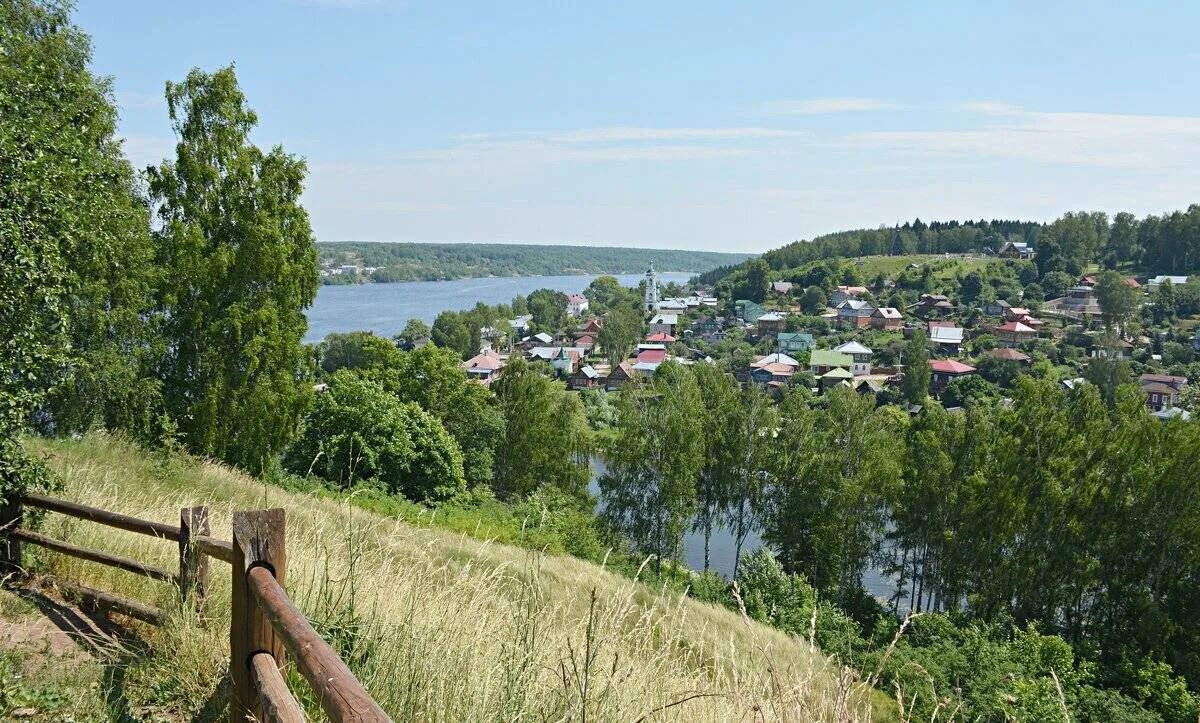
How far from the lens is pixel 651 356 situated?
92875mm

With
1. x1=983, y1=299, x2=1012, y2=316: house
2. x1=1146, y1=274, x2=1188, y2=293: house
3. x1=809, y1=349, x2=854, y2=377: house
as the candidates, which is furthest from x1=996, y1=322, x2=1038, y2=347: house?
x1=1146, y1=274, x2=1188, y2=293: house

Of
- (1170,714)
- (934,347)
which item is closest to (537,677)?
(1170,714)

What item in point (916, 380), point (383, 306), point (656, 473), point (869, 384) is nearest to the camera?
point (656, 473)

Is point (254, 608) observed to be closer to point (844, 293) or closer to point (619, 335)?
point (619, 335)

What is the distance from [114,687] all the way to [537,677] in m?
2.00

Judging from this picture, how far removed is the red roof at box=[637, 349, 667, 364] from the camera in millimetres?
91062

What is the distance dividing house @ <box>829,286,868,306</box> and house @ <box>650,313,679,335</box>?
21755 millimetres

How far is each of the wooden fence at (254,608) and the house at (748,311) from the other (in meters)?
112

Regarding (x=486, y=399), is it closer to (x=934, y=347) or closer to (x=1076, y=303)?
(x=934, y=347)

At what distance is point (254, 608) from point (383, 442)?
19.3 m

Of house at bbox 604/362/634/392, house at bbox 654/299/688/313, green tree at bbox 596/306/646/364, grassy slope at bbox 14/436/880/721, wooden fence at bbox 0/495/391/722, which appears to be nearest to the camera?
wooden fence at bbox 0/495/391/722

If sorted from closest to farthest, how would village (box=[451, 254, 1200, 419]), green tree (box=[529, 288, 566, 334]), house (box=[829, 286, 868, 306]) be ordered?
village (box=[451, 254, 1200, 419]), house (box=[829, 286, 868, 306]), green tree (box=[529, 288, 566, 334])

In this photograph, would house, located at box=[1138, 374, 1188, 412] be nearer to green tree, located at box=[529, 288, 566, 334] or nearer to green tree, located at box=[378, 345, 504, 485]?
green tree, located at box=[378, 345, 504, 485]

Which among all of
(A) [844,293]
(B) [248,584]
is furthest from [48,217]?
(A) [844,293]
